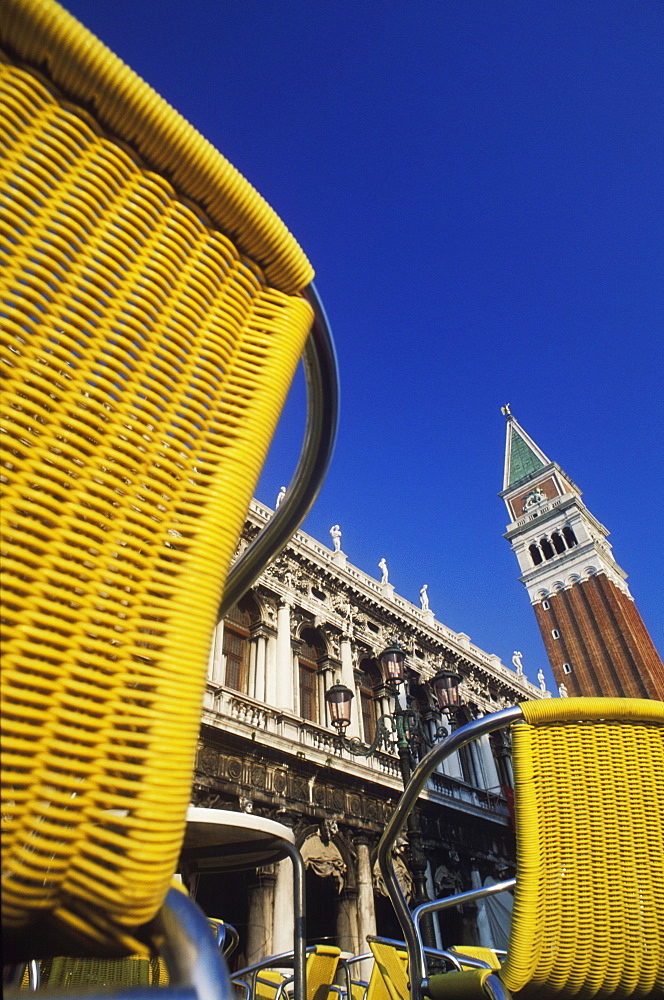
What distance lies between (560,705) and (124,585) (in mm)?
1103

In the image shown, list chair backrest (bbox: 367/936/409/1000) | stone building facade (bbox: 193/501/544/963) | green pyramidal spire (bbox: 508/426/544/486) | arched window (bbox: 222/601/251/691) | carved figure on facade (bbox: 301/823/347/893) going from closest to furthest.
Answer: chair backrest (bbox: 367/936/409/1000) → stone building facade (bbox: 193/501/544/963) → carved figure on facade (bbox: 301/823/347/893) → arched window (bbox: 222/601/251/691) → green pyramidal spire (bbox: 508/426/544/486)

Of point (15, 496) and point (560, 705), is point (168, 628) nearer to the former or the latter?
point (15, 496)

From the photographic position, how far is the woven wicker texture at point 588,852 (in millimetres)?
1240

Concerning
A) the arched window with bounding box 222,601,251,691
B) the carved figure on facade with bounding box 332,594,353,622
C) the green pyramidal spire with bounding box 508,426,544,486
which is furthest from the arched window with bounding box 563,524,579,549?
the arched window with bounding box 222,601,251,691

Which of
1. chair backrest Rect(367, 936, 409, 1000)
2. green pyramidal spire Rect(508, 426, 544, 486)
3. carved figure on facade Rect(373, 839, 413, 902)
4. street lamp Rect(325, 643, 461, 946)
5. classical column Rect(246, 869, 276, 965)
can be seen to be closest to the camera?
chair backrest Rect(367, 936, 409, 1000)

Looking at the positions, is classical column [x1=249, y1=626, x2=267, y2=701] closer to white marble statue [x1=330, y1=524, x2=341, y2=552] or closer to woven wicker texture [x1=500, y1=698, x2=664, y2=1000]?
white marble statue [x1=330, y1=524, x2=341, y2=552]

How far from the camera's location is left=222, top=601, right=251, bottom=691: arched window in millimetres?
11195

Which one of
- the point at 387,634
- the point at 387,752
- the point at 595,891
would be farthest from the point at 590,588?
the point at 595,891

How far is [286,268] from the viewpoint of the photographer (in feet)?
2.67

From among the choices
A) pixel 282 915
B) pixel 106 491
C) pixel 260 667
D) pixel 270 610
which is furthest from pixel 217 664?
pixel 106 491

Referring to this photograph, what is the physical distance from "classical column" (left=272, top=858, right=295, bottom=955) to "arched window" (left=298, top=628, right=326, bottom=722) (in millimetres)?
3127

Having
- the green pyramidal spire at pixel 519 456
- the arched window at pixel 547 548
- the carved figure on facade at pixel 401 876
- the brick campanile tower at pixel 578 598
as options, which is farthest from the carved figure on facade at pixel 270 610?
the green pyramidal spire at pixel 519 456

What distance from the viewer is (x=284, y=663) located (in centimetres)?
1168

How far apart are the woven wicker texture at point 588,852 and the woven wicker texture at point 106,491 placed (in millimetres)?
995
